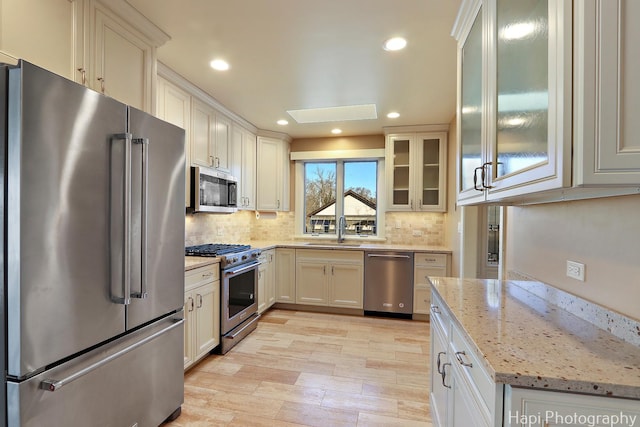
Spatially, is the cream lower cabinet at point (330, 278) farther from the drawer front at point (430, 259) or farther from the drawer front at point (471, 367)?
the drawer front at point (471, 367)

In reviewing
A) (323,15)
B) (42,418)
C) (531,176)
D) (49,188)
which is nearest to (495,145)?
(531,176)

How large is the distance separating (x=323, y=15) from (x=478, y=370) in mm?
1976

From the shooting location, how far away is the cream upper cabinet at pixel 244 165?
3.67 m

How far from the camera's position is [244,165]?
3.88 meters

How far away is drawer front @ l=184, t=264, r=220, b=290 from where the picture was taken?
2.28m

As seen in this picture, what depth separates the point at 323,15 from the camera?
1.81m

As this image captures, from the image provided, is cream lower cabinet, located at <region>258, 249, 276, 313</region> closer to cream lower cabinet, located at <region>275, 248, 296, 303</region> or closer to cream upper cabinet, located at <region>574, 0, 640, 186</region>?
cream lower cabinet, located at <region>275, 248, 296, 303</region>

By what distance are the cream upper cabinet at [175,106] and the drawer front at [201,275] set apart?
2.25 ft

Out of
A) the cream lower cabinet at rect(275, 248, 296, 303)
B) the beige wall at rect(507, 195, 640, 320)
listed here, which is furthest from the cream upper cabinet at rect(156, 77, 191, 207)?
the beige wall at rect(507, 195, 640, 320)

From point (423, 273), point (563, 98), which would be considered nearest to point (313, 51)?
point (563, 98)

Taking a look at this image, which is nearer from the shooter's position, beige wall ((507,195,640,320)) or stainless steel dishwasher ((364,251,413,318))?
beige wall ((507,195,640,320))

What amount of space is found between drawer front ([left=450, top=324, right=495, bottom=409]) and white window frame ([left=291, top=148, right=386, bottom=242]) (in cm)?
313

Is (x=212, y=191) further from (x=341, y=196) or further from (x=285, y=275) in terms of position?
(x=341, y=196)

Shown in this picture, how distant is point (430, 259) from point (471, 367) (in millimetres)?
2719
